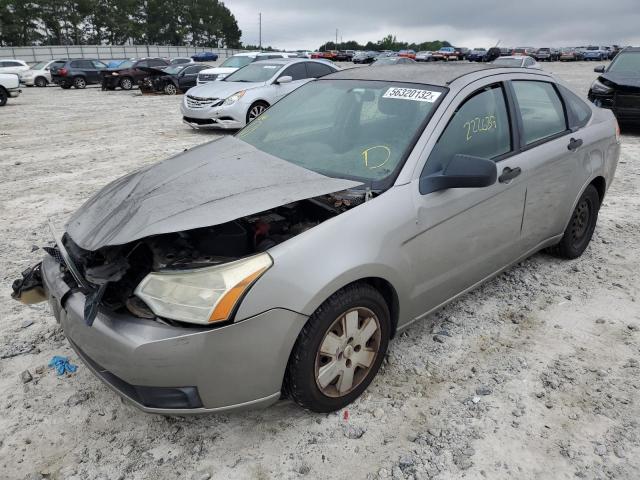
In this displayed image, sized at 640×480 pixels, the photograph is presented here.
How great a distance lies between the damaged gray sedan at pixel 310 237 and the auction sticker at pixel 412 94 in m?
0.01

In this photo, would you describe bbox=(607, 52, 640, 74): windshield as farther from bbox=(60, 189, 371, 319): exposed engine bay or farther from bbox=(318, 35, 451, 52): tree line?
bbox=(318, 35, 451, 52): tree line

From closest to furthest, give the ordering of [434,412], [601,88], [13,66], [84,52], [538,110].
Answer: [434,412]
[538,110]
[601,88]
[13,66]
[84,52]

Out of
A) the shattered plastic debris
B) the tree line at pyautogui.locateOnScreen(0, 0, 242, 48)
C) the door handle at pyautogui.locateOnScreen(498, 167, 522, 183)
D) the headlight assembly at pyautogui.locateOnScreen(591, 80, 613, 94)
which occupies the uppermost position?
the tree line at pyautogui.locateOnScreen(0, 0, 242, 48)

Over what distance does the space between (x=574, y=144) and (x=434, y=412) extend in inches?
92.6

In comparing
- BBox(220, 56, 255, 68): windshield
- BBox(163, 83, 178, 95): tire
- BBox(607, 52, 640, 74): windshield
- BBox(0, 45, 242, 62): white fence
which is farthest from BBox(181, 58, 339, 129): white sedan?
BBox(0, 45, 242, 62): white fence

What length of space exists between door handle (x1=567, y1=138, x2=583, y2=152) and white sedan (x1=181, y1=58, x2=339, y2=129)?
23.0 ft

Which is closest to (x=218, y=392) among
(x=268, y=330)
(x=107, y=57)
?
(x=268, y=330)

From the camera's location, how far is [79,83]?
2561 centimetres

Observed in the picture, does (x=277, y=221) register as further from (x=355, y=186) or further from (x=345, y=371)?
Answer: (x=345, y=371)

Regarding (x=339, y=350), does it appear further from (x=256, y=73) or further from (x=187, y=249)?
(x=256, y=73)

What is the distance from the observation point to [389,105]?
9.98 ft

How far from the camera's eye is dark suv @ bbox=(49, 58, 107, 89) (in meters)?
25.2

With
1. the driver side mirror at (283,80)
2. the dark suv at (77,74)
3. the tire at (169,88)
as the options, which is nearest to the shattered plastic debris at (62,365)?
the driver side mirror at (283,80)

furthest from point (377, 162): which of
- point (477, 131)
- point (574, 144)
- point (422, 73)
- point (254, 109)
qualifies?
point (254, 109)
